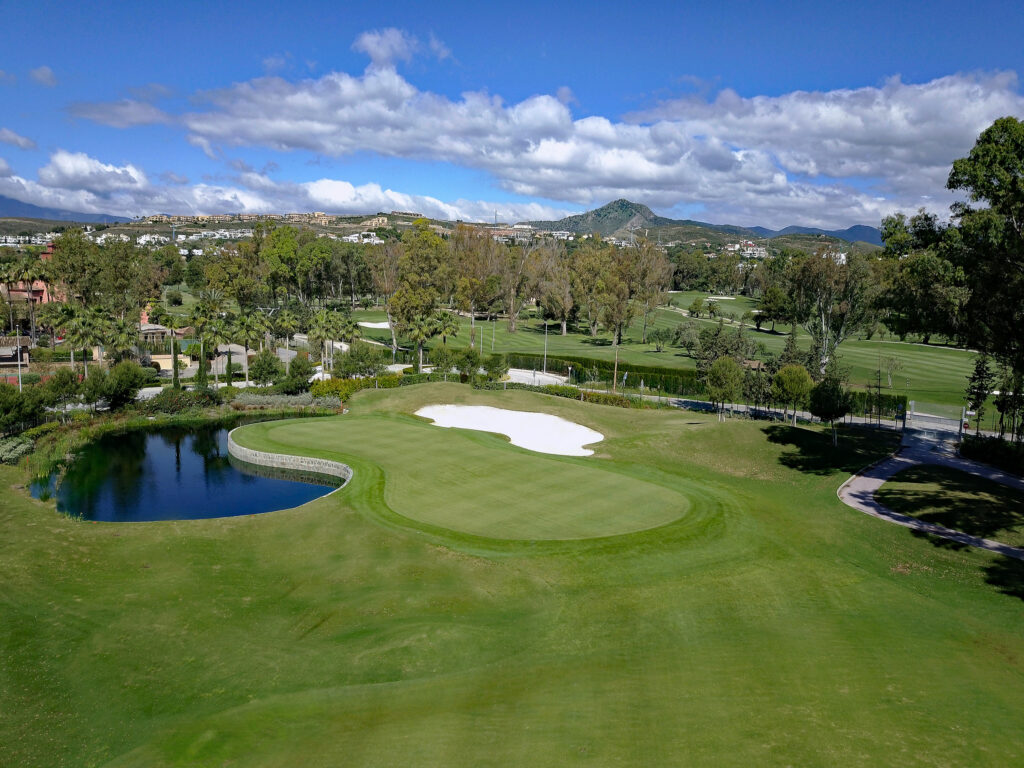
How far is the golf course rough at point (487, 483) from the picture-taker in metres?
24.9

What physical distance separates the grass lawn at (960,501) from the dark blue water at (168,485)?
26246 mm

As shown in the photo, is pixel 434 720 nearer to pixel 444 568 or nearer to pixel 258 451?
pixel 444 568

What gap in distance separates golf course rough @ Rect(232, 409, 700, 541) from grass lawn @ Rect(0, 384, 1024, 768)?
0.30 m

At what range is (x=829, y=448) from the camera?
114ft

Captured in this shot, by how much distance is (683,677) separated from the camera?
46.8 ft

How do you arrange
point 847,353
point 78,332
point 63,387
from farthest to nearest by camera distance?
point 847,353, point 78,332, point 63,387

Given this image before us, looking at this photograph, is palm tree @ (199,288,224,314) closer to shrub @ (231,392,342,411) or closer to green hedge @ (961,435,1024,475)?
shrub @ (231,392,342,411)

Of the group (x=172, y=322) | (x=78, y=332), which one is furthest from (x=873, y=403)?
(x=78, y=332)

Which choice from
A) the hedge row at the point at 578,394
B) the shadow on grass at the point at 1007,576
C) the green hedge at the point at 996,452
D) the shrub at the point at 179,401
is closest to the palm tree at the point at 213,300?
the shrub at the point at 179,401

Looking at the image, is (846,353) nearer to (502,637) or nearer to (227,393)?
(227,393)

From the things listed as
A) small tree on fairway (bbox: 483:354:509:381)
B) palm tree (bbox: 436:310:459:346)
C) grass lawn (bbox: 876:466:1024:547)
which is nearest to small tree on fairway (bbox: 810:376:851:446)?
Result: grass lawn (bbox: 876:466:1024:547)

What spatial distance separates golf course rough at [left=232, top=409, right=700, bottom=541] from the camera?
24.9 meters

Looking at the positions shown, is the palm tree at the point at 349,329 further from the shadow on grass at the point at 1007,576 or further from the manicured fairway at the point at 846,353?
the shadow on grass at the point at 1007,576

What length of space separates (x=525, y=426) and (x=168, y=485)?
841 inches
